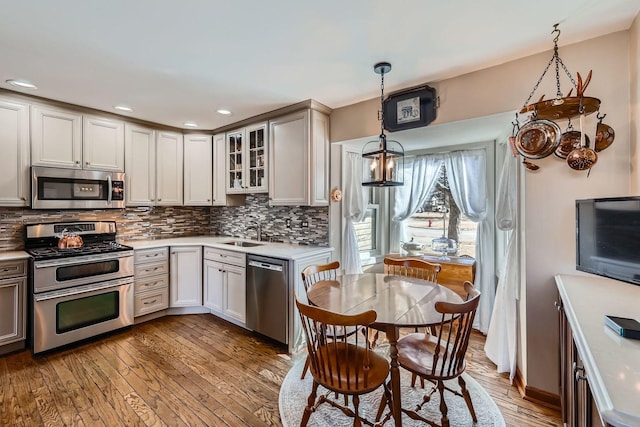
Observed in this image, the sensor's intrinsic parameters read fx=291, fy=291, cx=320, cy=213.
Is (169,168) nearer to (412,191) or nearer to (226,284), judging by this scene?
(226,284)

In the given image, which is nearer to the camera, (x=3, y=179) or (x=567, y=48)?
(x=567, y=48)

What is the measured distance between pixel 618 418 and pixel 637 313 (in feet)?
2.92

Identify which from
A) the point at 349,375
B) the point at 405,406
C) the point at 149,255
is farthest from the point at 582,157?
the point at 149,255

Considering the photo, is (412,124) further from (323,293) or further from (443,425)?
(443,425)

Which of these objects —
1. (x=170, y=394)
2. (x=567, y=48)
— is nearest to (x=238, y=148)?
(x=170, y=394)

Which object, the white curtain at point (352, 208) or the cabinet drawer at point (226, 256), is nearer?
the cabinet drawer at point (226, 256)

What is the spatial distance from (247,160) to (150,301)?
6.84 feet

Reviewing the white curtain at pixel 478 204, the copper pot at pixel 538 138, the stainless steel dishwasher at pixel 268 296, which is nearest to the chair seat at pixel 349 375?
the stainless steel dishwasher at pixel 268 296

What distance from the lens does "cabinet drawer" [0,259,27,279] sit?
104 inches

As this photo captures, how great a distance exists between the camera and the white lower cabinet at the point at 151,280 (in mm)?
3404

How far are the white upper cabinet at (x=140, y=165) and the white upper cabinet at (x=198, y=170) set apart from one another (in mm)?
417

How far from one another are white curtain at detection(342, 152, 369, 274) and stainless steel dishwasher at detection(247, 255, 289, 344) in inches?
34.4

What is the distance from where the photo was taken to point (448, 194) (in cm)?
384

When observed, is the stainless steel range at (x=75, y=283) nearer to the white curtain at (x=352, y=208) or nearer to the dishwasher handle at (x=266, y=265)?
the dishwasher handle at (x=266, y=265)
